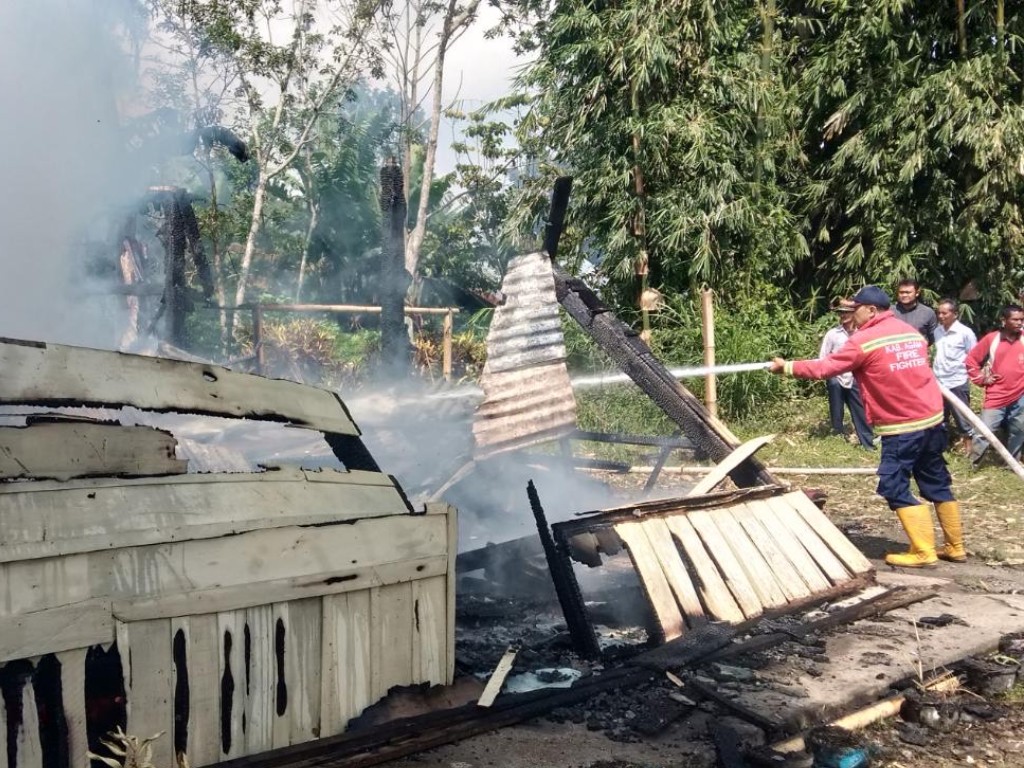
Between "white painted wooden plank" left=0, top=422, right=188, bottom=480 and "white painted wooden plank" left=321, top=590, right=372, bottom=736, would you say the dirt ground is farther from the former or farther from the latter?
"white painted wooden plank" left=0, top=422, right=188, bottom=480

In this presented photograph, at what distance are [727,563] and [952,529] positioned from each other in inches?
98.8

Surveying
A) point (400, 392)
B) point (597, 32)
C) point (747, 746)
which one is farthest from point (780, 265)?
point (747, 746)

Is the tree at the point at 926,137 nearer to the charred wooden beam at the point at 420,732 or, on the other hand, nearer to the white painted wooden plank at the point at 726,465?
the white painted wooden plank at the point at 726,465

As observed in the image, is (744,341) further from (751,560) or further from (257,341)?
(751,560)

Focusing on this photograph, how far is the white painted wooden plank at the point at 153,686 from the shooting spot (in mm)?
2869

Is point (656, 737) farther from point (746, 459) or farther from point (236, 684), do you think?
point (746, 459)

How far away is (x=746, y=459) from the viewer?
250 inches

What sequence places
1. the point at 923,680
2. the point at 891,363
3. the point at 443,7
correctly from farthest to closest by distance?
1. the point at 443,7
2. the point at 891,363
3. the point at 923,680

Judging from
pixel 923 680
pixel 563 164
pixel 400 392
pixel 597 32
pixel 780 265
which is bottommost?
pixel 923 680

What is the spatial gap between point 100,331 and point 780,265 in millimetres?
9733

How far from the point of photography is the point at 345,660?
341 cm

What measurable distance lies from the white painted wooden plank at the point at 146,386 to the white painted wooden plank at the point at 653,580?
1.84m

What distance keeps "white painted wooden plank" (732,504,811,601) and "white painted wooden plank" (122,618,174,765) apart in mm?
3514

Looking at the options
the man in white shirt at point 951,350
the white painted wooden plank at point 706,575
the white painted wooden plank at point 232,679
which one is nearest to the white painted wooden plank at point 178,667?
the white painted wooden plank at point 232,679
